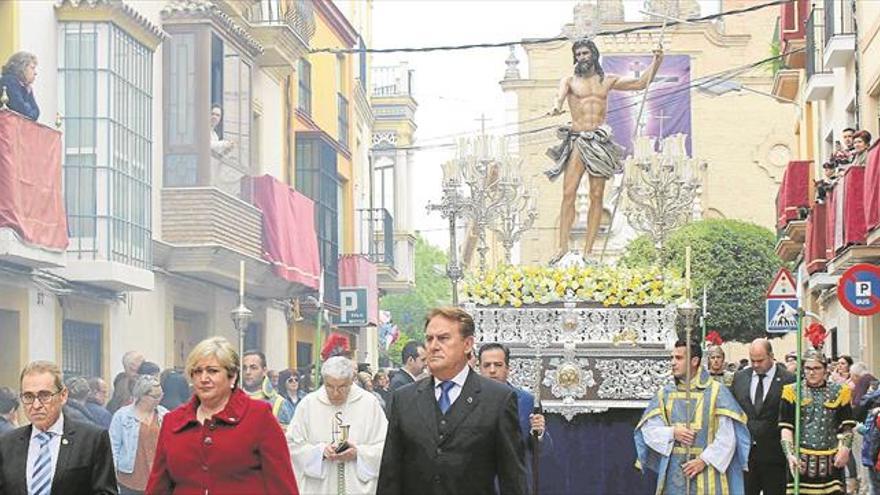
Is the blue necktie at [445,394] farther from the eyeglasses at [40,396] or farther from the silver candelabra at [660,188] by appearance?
the silver candelabra at [660,188]

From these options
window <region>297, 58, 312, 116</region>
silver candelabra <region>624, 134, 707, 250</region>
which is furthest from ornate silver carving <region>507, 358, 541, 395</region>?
window <region>297, 58, 312, 116</region>

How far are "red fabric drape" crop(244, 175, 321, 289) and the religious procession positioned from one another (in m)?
0.09

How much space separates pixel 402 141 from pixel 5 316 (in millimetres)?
38260

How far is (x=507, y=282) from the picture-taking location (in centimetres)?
1694

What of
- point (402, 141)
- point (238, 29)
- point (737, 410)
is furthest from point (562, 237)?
point (402, 141)

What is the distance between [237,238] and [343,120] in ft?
59.9

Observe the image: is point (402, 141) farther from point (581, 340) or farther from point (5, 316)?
point (581, 340)

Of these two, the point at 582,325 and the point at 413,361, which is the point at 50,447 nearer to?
the point at 582,325

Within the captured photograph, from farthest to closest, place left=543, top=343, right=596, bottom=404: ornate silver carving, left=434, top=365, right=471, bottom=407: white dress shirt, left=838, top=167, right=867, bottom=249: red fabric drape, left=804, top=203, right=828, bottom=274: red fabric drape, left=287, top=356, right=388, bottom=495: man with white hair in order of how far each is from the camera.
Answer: left=804, top=203, right=828, bottom=274: red fabric drape < left=838, top=167, right=867, bottom=249: red fabric drape < left=543, top=343, right=596, bottom=404: ornate silver carving < left=287, top=356, right=388, bottom=495: man with white hair < left=434, top=365, right=471, bottom=407: white dress shirt

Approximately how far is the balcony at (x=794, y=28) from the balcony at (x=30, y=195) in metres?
18.9

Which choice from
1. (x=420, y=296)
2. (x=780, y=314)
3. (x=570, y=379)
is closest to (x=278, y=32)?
(x=780, y=314)

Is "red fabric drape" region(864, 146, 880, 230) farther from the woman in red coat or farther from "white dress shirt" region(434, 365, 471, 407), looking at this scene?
the woman in red coat

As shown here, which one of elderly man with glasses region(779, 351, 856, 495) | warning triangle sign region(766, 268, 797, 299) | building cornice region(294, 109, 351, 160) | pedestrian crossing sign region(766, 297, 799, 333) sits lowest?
elderly man with glasses region(779, 351, 856, 495)

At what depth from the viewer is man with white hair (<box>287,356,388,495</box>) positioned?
36.6 feet
